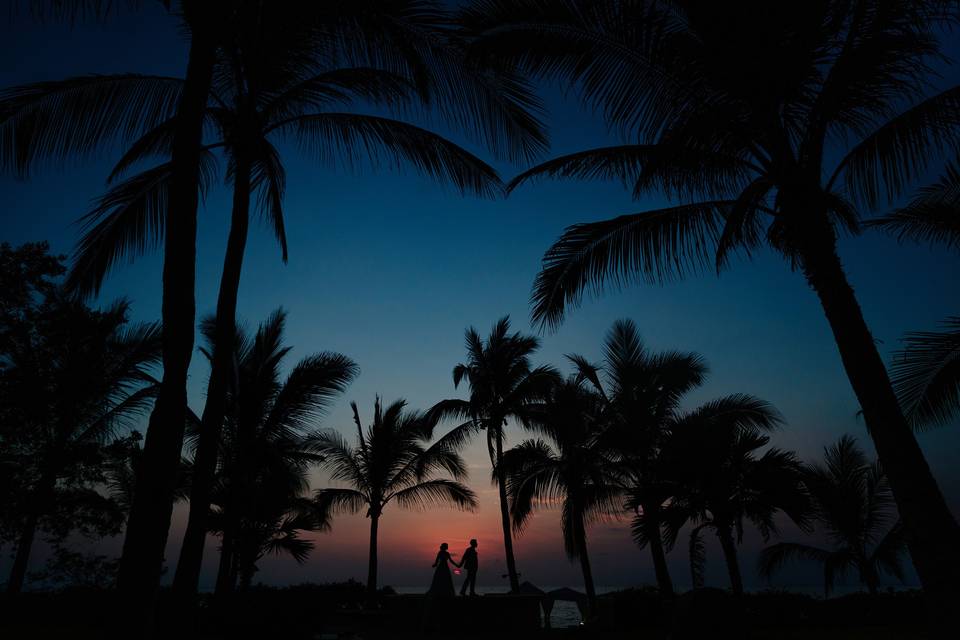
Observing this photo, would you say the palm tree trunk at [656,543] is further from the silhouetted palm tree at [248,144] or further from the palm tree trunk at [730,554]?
the silhouetted palm tree at [248,144]

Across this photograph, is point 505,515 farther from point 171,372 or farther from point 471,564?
point 171,372

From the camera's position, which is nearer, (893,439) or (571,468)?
(893,439)

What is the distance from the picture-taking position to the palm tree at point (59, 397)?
13.4 metres

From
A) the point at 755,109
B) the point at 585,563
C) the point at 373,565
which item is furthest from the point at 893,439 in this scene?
the point at 373,565

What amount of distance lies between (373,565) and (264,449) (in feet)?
27.6

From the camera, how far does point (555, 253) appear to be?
306 inches

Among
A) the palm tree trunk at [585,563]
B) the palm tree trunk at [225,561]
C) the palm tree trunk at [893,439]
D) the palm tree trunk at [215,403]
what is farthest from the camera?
the palm tree trunk at [585,563]

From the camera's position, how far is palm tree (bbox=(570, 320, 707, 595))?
14750 mm

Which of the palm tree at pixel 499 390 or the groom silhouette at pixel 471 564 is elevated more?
the palm tree at pixel 499 390

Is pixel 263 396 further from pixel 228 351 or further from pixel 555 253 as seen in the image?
pixel 555 253

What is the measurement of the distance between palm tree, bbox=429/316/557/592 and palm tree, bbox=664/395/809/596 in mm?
6977

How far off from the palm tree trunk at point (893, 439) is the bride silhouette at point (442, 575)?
1023 centimetres

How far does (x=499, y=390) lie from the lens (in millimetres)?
22250

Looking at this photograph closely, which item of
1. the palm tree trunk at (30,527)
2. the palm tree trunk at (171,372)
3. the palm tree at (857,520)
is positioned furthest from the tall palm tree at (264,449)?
the palm tree at (857,520)
